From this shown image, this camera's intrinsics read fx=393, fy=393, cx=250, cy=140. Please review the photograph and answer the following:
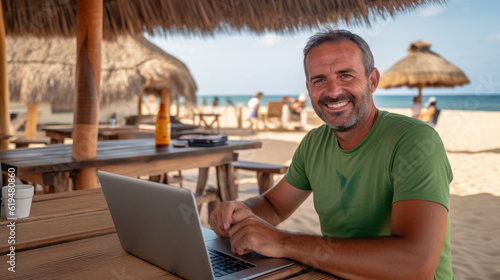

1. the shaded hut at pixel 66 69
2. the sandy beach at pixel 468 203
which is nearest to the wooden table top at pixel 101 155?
the sandy beach at pixel 468 203

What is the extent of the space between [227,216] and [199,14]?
2170mm

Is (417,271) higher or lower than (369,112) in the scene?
lower

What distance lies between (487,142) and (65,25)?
10611 mm

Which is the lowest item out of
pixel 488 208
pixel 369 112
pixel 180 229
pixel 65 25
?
pixel 488 208

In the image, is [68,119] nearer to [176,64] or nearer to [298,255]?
[176,64]

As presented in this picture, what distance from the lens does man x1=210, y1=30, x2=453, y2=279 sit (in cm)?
88

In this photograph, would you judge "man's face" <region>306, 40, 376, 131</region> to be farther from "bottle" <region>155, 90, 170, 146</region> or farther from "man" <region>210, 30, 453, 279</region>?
"bottle" <region>155, 90, 170, 146</region>

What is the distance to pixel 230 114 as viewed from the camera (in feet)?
52.0

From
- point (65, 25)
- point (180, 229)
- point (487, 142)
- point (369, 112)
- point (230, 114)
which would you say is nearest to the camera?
point (180, 229)

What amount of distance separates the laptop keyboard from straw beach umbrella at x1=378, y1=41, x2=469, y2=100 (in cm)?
1016

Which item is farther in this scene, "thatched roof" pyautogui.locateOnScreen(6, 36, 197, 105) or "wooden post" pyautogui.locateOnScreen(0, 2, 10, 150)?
"thatched roof" pyautogui.locateOnScreen(6, 36, 197, 105)

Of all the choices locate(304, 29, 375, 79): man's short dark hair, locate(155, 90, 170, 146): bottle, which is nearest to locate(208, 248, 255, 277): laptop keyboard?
locate(304, 29, 375, 79): man's short dark hair

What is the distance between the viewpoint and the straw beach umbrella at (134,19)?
2141 mm

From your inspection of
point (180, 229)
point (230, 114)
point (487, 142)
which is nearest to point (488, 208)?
point (180, 229)
